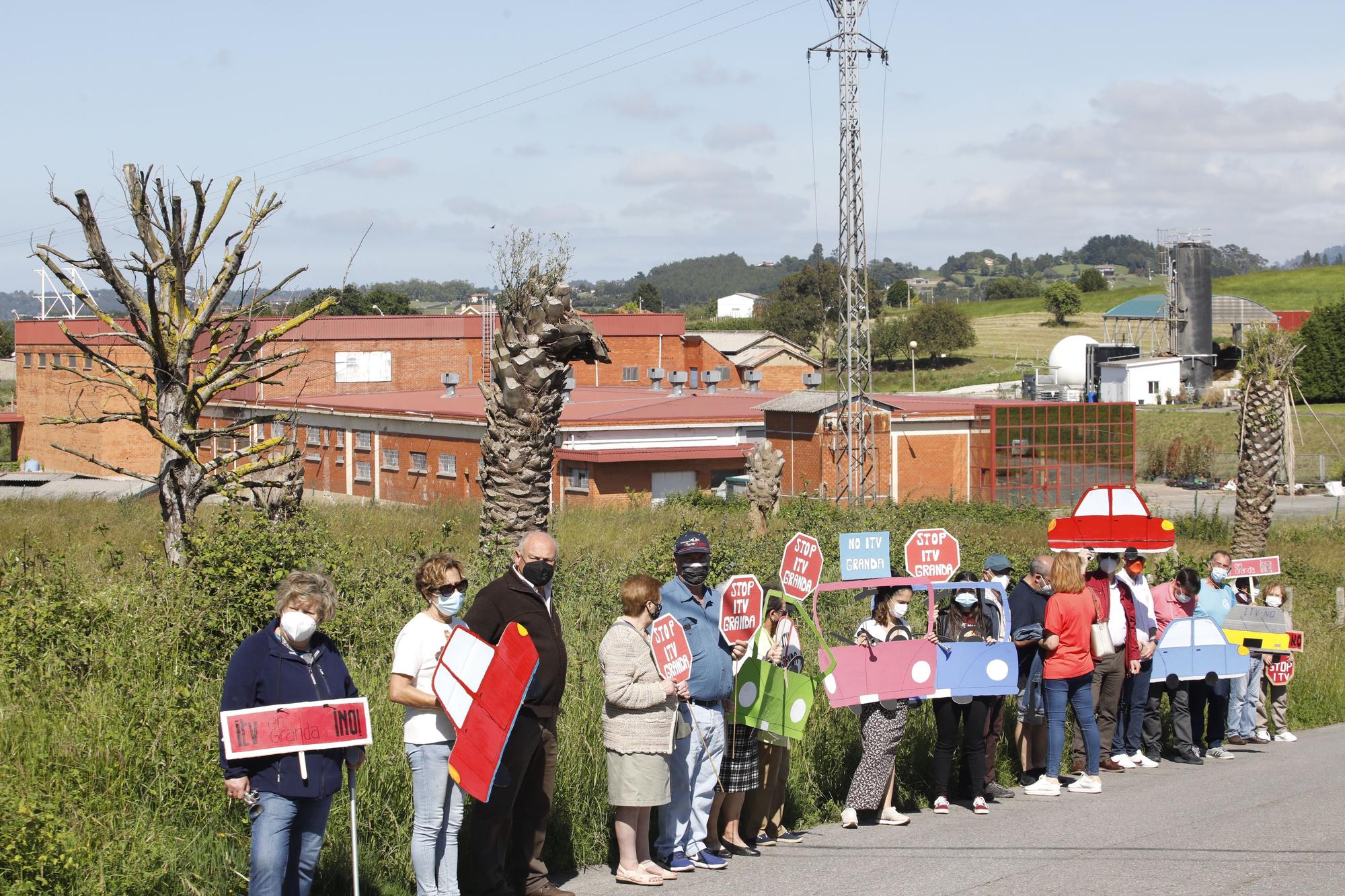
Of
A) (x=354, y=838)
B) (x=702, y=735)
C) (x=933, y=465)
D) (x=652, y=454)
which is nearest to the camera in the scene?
(x=354, y=838)

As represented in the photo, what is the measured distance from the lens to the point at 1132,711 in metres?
11.8

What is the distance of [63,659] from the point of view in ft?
26.2

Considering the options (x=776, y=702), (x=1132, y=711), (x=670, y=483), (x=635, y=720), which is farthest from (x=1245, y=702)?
(x=670, y=483)

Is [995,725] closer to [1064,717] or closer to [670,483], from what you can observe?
[1064,717]

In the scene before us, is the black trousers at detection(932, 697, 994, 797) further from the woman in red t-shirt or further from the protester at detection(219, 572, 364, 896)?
the protester at detection(219, 572, 364, 896)

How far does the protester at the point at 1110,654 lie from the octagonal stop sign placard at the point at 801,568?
10.9 feet

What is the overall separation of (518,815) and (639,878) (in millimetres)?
845

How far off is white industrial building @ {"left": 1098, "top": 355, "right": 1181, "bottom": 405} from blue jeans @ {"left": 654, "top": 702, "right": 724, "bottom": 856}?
237 ft

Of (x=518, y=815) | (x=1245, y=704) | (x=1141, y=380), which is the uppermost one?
(x=1141, y=380)

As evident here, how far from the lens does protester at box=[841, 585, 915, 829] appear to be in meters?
9.23

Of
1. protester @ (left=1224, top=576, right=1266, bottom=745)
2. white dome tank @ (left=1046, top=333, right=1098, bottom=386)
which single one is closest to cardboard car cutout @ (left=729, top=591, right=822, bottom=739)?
protester @ (left=1224, top=576, right=1266, bottom=745)

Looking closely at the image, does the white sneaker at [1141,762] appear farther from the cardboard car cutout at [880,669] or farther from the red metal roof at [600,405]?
the red metal roof at [600,405]

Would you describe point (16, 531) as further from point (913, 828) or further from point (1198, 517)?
point (1198, 517)

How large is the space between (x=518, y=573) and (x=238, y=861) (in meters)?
2.03
